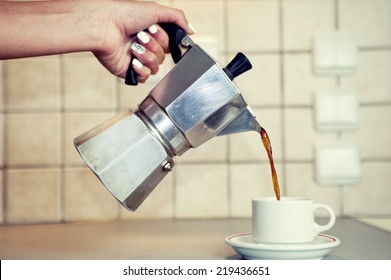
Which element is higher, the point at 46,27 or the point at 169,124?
the point at 46,27

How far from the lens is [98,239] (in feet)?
2.75

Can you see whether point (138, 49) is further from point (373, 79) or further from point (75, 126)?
point (373, 79)

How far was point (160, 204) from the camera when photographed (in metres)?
1.10

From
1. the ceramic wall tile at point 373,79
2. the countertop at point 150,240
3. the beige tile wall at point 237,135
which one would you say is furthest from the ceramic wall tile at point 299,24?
the countertop at point 150,240

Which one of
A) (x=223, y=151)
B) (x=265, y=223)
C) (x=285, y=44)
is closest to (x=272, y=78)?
(x=285, y=44)

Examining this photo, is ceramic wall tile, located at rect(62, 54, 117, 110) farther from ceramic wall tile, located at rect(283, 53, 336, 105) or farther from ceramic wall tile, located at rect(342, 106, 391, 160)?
ceramic wall tile, located at rect(342, 106, 391, 160)

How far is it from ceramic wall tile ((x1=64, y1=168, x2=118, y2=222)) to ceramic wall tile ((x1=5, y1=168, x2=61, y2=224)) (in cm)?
2

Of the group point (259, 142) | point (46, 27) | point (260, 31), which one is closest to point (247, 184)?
point (259, 142)

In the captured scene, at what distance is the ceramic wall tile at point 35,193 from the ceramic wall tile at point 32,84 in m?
0.14

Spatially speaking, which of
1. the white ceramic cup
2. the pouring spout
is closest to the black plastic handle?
→ the pouring spout

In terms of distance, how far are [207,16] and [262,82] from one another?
18 centimetres

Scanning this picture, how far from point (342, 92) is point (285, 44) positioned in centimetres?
16

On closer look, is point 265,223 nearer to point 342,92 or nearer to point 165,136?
point 165,136

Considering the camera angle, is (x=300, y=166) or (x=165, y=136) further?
(x=300, y=166)
